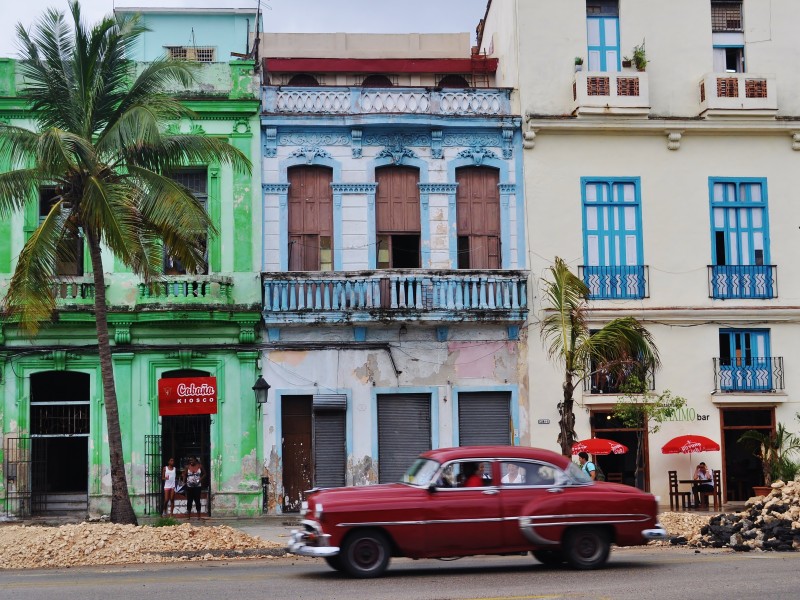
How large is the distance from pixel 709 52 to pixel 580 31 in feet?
10.2

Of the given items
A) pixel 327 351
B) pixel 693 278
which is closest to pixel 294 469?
pixel 327 351

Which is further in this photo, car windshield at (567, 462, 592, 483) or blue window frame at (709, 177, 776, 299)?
blue window frame at (709, 177, 776, 299)

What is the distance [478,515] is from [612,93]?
15662 mm

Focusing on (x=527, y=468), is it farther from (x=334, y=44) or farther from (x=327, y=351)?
(x=334, y=44)

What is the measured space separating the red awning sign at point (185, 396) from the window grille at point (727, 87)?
13.4 metres

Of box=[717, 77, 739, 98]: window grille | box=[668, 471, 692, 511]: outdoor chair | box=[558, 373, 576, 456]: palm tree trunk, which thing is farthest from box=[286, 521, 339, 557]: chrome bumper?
box=[717, 77, 739, 98]: window grille

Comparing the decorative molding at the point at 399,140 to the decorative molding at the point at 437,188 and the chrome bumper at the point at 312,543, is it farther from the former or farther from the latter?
the chrome bumper at the point at 312,543

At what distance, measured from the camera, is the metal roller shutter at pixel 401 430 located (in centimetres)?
2742

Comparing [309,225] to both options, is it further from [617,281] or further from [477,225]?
[617,281]

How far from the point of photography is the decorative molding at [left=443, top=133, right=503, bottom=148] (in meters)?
28.3

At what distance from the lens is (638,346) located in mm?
23391

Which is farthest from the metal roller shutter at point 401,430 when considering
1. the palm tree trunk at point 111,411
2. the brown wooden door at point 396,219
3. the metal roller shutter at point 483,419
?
the palm tree trunk at point 111,411

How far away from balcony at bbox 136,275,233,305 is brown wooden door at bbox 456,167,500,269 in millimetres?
5379

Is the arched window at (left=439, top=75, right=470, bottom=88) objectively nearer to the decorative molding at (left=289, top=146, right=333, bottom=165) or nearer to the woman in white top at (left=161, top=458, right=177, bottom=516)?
Result: the decorative molding at (left=289, top=146, right=333, bottom=165)
